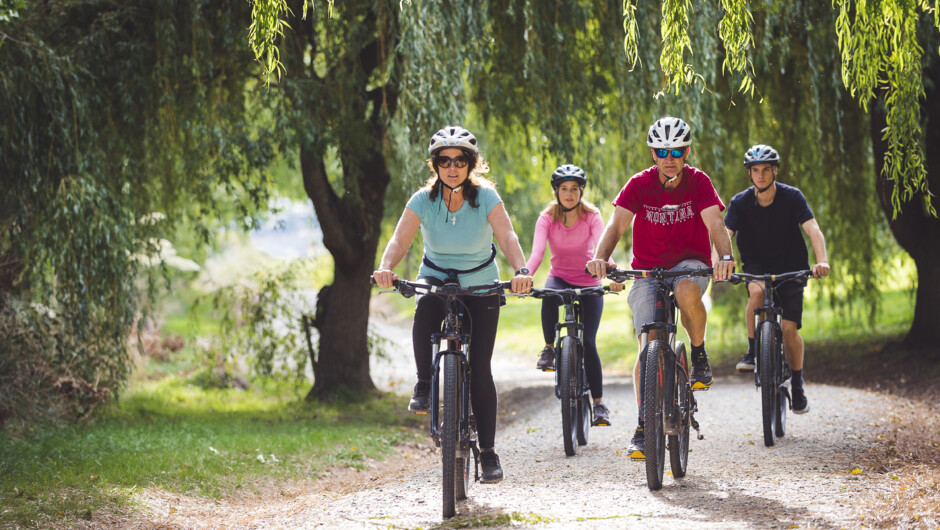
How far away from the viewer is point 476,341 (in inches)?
206

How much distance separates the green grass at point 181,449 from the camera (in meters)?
6.23

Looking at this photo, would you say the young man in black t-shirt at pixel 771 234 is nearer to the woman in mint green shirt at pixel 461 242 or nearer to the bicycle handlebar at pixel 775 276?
the bicycle handlebar at pixel 775 276

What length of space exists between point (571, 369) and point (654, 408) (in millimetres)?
1723

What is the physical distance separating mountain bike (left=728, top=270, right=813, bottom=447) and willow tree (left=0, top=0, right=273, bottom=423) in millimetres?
5096

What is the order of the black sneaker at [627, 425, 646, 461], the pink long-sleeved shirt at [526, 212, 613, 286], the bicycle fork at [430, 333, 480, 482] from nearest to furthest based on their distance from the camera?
the bicycle fork at [430, 333, 480, 482] < the black sneaker at [627, 425, 646, 461] < the pink long-sleeved shirt at [526, 212, 613, 286]

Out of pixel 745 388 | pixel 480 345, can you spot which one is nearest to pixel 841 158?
pixel 745 388

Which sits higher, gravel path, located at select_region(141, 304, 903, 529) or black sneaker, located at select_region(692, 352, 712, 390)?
black sneaker, located at select_region(692, 352, 712, 390)

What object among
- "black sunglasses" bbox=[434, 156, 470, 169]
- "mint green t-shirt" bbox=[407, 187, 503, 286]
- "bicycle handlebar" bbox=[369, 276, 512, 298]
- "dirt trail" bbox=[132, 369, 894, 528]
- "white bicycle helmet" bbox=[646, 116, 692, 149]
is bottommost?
"dirt trail" bbox=[132, 369, 894, 528]

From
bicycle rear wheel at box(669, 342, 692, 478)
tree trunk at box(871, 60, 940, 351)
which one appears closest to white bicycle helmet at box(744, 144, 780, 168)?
bicycle rear wheel at box(669, 342, 692, 478)

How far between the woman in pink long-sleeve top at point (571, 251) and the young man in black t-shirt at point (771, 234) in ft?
3.44

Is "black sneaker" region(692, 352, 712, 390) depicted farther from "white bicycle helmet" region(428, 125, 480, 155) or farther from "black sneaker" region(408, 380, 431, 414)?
"white bicycle helmet" region(428, 125, 480, 155)

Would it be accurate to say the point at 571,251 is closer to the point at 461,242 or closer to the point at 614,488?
the point at 614,488

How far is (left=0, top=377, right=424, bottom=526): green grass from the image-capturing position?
623cm

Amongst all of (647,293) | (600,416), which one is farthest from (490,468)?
(600,416)
